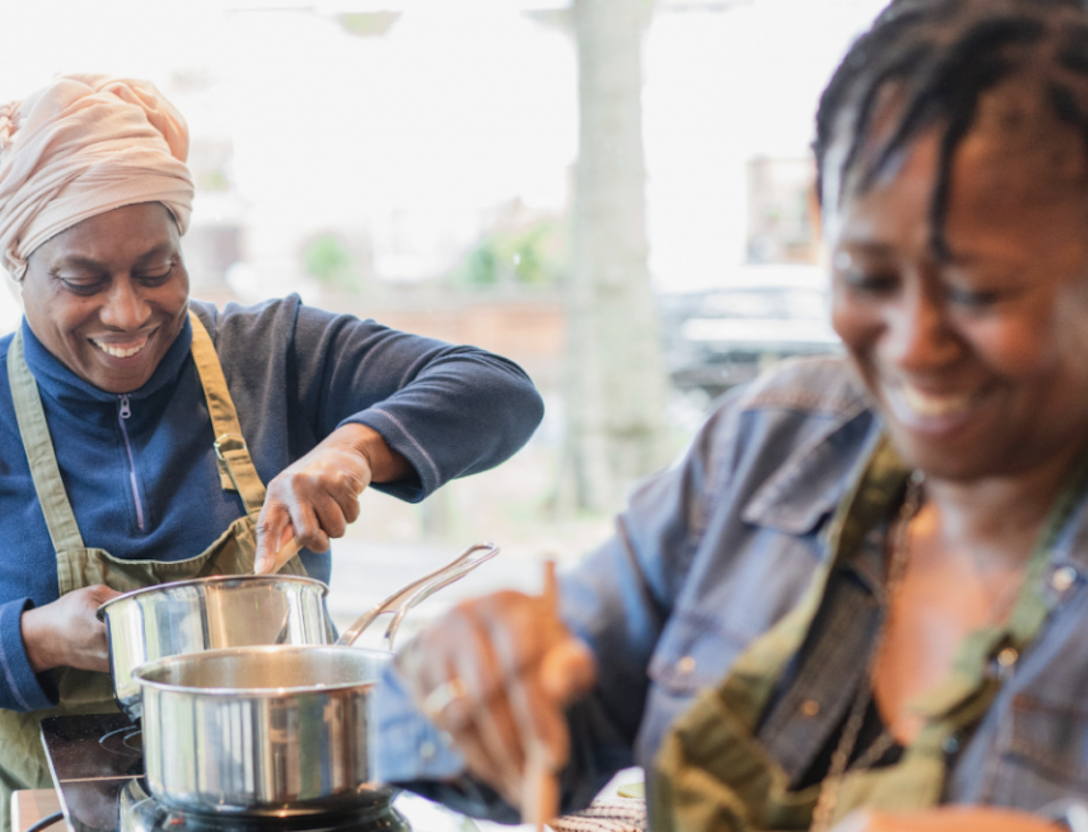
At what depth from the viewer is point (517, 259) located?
4238mm

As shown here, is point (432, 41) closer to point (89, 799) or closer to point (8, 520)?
point (8, 520)

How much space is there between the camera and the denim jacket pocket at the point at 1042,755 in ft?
2.62

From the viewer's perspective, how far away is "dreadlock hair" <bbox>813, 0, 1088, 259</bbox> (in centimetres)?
79

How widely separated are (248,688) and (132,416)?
0.77 meters

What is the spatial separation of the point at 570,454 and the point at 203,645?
2.79 m

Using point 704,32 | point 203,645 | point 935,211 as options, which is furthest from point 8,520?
point 704,32

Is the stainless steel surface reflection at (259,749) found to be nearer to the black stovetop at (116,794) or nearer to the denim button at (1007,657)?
the black stovetop at (116,794)

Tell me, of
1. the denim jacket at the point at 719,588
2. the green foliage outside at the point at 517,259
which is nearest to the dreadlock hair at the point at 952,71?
the denim jacket at the point at 719,588

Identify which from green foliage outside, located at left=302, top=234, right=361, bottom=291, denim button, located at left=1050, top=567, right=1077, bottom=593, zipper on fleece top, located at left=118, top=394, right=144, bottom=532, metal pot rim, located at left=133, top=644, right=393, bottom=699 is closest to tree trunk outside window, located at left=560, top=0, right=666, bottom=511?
green foliage outside, located at left=302, top=234, right=361, bottom=291

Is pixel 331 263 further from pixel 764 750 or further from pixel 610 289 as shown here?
pixel 764 750

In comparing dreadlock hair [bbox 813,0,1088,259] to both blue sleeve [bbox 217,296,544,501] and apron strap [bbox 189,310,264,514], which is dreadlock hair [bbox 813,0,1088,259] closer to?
blue sleeve [bbox 217,296,544,501]

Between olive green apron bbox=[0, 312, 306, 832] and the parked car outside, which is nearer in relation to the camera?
olive green apron bbox=[0, 312, 306, 832]

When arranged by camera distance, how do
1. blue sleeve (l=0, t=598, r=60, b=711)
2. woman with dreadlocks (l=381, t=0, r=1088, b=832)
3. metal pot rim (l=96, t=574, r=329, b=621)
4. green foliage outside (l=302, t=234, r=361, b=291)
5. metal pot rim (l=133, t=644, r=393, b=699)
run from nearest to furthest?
woman with dreadlocks (l=381, t=0, r=1088, b=832) → metal pot rim (l=133, t=644, r=393, b=699) → metal pot rim (l=96, t=574, r=329, b=621) → blue sleeve (l=0, t=598, r=60, b=711) → green foliage outside (l=302, t=234, r=361, b=291)

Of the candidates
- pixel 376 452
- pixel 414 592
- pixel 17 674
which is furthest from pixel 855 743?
pixel 17 674
